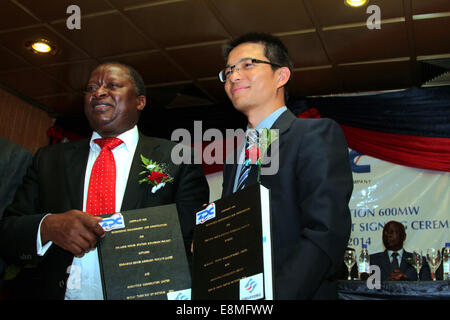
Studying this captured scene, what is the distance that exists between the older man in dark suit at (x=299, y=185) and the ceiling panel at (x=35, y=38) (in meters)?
4.19

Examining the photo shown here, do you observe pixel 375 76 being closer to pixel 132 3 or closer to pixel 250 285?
pixel 132 3

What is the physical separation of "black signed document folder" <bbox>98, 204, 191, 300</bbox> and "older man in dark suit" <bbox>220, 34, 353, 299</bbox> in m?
0.26

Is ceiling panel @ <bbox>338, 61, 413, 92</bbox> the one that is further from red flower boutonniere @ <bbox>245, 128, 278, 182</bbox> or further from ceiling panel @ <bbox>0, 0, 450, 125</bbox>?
red flower boutonniere @ <bbox>245, 128, 278, 182</bbox>

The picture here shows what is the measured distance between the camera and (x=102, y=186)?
185 cm

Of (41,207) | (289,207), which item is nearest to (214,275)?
(289,207)

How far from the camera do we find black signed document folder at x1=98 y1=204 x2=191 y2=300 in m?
1.37

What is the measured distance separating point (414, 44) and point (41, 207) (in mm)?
4594

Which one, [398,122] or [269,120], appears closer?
[269,120]

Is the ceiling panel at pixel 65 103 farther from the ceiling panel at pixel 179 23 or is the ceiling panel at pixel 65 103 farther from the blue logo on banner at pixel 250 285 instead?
the blue logo on banner at pixel 250 285

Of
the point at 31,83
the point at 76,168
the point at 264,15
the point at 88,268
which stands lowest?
the point at 88,268

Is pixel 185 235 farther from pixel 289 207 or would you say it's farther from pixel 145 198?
pixel 289 207

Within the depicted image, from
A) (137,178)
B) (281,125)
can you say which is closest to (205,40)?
(137,178)

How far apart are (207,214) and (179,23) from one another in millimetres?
4114

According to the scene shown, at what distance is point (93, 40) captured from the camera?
5535 mm
